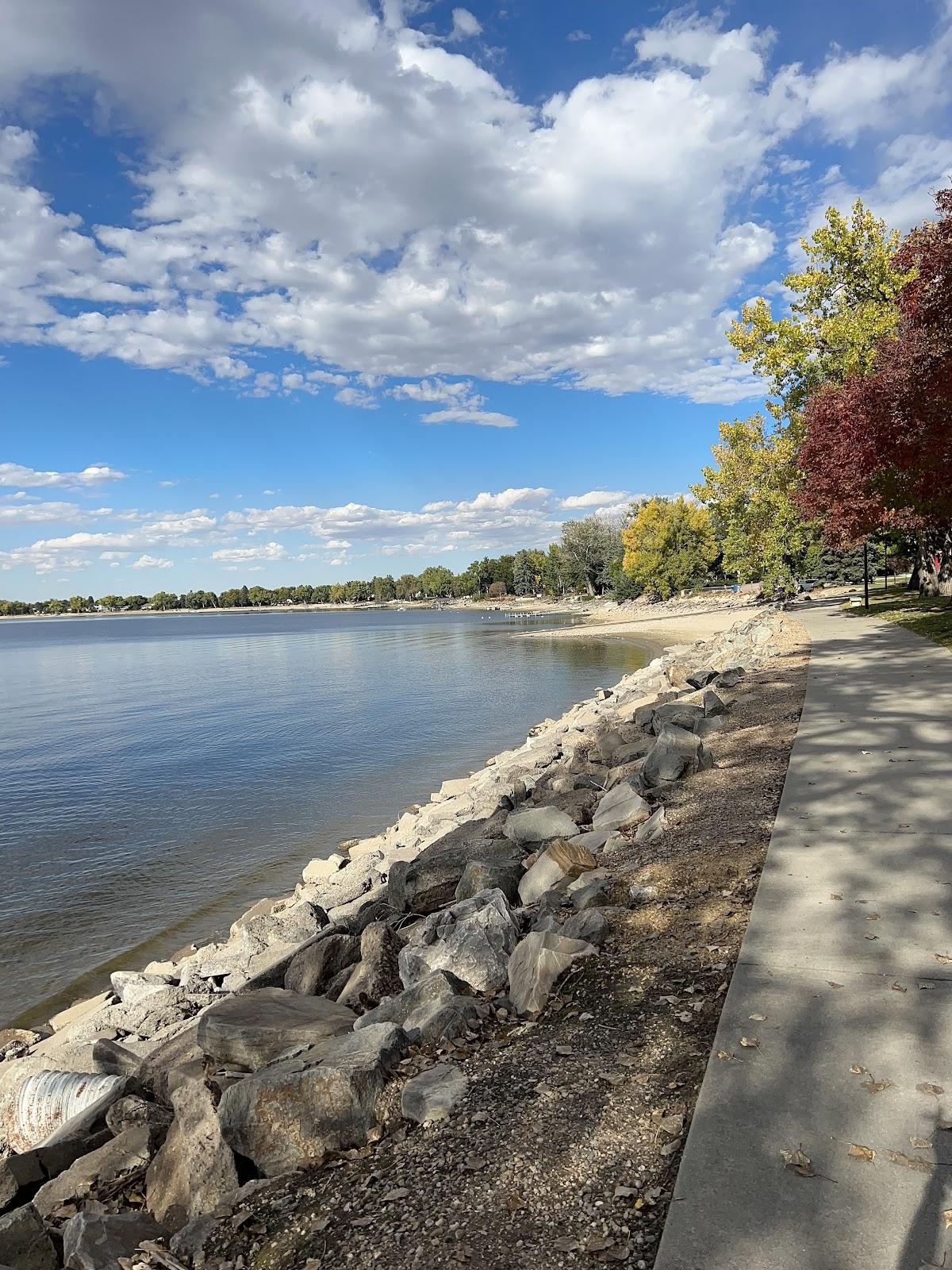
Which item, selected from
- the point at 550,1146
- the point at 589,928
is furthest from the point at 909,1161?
the point at 589,928

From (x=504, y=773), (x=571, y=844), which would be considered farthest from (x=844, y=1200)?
(x=504, y=773)

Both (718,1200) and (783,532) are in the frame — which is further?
(783,532)

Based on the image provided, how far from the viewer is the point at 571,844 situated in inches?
250

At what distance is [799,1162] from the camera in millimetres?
2551

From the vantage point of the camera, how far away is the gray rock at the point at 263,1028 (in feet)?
14.1

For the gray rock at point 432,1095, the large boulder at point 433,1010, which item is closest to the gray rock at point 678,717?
the large boulder at point 433,1010

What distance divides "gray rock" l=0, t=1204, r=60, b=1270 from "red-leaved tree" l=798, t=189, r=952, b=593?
15393 millimetres

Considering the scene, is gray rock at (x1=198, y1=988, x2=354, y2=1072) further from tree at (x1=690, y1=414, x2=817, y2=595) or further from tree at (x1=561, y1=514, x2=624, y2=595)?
tree at (x1=561, y1=514, x2=624, y2=595)

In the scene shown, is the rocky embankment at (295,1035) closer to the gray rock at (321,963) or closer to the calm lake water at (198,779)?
the gray rock at (321,963)

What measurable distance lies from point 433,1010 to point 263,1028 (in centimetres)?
107

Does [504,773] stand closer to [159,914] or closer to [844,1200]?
[159,914]

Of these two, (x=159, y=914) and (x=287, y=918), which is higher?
(x=287, y=918)

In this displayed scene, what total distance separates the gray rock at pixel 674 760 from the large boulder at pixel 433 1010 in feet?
12.6

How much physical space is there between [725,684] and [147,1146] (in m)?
11.8
